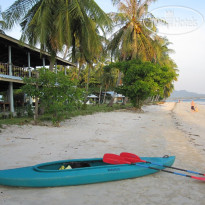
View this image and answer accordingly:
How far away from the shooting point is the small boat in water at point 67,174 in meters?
3.09

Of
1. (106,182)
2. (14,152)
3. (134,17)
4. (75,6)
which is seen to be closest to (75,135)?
(14,152)

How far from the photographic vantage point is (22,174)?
3174 mm

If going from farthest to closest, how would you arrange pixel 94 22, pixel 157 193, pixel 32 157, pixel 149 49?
pixel 149 49
pixel 94 22
pixel 32 157
pixel 157 193

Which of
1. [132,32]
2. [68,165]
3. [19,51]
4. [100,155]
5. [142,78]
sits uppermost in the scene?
[132,32]

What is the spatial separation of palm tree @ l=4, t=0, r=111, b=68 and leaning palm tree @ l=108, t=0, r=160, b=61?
6.32m

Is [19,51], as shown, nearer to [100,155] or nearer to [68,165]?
[100,155]

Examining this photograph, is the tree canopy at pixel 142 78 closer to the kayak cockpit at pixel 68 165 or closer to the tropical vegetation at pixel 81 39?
the tropical vegetation at pixel 81 39

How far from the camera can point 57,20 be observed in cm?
1089

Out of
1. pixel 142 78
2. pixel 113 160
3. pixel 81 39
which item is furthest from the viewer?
pixel 142 78

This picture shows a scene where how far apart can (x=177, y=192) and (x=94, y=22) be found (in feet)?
37.3

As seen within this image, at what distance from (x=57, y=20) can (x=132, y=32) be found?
979 cm

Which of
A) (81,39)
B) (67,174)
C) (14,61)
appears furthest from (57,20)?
(67,174)

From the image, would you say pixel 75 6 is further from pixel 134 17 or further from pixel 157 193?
pixel 157 193

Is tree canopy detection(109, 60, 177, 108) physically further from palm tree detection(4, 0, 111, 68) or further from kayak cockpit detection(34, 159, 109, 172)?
kayak cockpit detection(34, 159, 109, 172)
